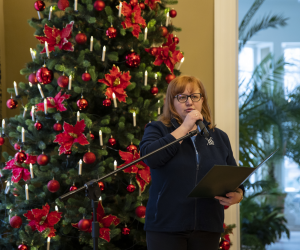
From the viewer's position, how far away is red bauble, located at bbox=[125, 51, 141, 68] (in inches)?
82.0

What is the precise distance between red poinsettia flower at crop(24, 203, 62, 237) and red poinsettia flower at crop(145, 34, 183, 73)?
1171mm

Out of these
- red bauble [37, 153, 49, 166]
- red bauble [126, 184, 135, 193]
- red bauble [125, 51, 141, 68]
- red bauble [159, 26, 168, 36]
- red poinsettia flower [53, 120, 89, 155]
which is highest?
red bauble [159, 26, 168, 36]

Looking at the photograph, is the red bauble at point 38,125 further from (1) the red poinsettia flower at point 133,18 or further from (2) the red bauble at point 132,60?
(1) the red poinsettia flower at point 133,18

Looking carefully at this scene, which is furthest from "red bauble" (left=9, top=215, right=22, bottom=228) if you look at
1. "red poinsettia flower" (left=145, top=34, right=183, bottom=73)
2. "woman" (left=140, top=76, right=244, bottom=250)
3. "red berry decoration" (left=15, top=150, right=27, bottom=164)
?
"red poinsettia flower" (left=145, top=34, right=183, bottom=73)

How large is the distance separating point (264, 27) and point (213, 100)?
828 mm

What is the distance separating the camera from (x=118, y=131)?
6.90ft

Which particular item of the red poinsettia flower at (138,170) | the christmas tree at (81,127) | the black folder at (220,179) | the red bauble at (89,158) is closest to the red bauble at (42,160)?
the christmas tree at (81,127)

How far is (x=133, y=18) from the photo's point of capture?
211cm

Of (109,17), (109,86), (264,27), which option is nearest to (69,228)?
(109,86)

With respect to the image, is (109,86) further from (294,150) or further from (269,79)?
(294,150)

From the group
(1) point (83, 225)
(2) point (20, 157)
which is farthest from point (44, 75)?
(1) point (83, 225)

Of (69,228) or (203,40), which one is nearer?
(69,228)

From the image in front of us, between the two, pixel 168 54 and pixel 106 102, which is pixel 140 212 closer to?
pixel 106 102

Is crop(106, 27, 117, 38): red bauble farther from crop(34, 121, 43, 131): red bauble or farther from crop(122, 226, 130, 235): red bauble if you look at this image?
crop(122, 226, 130, 235): red bauble
